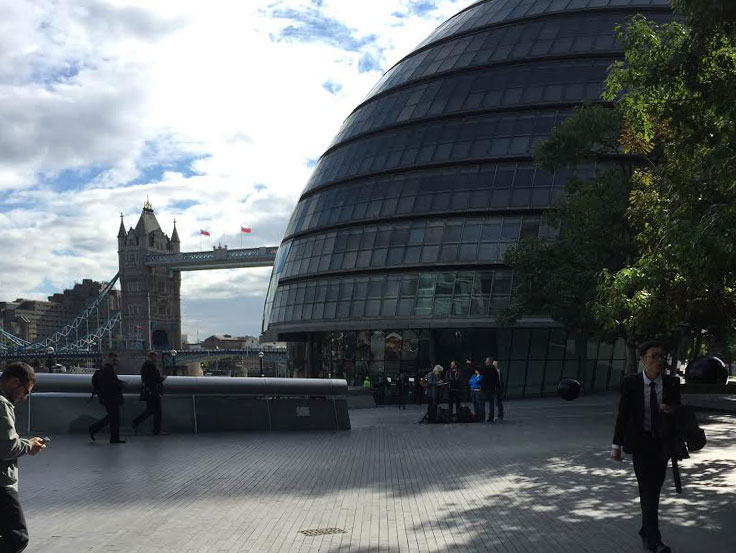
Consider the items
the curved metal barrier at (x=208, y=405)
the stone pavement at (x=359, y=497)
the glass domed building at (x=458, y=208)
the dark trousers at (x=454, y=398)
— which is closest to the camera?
the stone pavement at (x=359, y=497)

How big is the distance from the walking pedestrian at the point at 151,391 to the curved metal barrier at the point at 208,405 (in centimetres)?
72

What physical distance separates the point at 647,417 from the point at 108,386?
13212 millimetres

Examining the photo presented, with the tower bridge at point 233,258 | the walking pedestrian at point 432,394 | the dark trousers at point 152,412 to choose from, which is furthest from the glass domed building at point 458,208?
the tower bridge at point 233,258

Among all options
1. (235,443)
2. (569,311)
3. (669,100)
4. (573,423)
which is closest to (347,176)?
(569,311)

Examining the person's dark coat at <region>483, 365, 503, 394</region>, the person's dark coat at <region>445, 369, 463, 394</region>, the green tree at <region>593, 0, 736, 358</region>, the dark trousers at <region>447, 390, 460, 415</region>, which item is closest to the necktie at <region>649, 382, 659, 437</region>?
the green tree at <region>593, 0, 736, 358</region>

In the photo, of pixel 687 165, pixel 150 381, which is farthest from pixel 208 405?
pixel 687 165

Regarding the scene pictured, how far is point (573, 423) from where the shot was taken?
2627 cm

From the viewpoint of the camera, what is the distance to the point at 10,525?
676 centimetres

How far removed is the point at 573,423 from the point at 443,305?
23.5 meters

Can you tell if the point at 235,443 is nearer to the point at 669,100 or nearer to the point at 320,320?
the point at 669,100

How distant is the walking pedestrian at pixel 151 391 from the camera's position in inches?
816

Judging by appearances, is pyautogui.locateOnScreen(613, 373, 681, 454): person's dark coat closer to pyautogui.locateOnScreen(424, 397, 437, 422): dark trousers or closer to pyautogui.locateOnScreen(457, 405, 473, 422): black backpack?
pyautogui.locateOnScreen(424, 397, 437, 422): dark trousers

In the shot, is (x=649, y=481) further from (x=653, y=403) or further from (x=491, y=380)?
(x=491, y=380)

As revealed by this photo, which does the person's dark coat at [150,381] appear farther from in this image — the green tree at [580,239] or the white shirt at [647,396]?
the green tree at [580,239]
